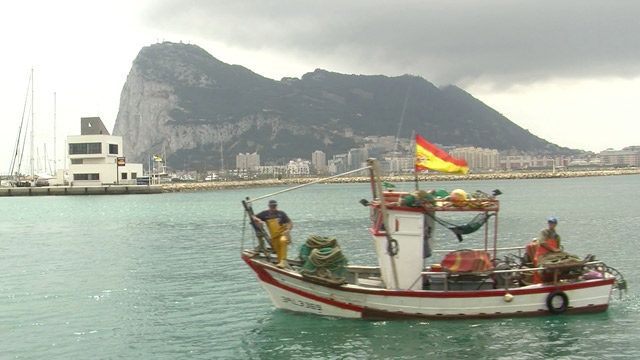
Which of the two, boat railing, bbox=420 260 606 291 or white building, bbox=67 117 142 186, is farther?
white building, bbox=67 117 142 186

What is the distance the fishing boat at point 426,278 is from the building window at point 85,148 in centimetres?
9461

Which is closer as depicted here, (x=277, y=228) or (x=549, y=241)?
(x=549, y=241)

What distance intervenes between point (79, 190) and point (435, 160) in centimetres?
9953

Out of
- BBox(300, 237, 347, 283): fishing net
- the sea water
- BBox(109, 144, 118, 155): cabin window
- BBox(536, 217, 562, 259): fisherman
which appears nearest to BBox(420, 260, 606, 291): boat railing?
BBox(536, 217, 562, 259): fisherman

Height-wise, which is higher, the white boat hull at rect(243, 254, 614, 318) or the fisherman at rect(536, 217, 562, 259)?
the fisherman at rect(536, 217, 562, 259)

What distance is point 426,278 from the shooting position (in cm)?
1580

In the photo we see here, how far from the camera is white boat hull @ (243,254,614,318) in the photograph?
15.0 m

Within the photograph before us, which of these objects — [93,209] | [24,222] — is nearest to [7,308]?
[24,222]

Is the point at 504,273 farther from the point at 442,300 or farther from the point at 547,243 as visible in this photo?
the point at 442,300

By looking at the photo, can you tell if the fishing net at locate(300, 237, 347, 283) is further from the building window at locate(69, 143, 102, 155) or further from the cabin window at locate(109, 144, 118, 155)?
the cabin window at locate(109, 144, 118, 155)

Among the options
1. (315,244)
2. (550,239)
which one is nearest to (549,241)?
(550,239)

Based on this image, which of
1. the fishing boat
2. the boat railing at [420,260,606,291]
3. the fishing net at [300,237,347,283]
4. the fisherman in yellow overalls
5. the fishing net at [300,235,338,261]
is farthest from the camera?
the fisherman in yellow overalls

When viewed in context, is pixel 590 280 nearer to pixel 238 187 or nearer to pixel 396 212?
pixel 396 212

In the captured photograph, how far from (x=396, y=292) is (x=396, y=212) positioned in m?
1.99
